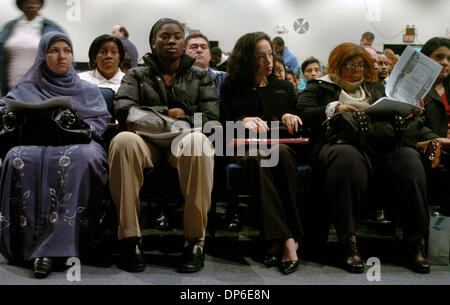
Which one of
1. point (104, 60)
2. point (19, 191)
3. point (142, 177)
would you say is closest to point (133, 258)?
point (142, 177)

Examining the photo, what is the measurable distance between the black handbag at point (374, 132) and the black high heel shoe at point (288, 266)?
25.9 inches

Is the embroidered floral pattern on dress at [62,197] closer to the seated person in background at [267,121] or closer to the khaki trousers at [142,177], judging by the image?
the khaki trousers at [142,177]

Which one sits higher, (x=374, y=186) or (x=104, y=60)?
(x=104, y=60)

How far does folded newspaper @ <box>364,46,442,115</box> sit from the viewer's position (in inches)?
78.5

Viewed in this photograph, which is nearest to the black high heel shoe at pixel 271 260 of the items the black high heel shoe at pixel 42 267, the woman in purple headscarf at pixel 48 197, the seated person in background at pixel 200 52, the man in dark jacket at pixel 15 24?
the woman in purple headscarf at pixel 48 197

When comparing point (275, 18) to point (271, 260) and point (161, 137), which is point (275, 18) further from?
point (271, 260)

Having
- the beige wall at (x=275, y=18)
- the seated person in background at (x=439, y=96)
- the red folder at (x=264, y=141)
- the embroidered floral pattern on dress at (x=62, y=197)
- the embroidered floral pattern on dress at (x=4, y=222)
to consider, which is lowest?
the embroidered floral pattern on dress at (x=4, y=222)

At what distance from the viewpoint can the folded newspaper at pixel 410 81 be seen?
6.54 feet

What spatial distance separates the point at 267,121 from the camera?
229cm

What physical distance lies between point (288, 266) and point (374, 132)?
2.60 ft

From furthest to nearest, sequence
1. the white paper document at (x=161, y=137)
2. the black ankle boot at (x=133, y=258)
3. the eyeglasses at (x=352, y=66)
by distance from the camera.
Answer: the eyeglasses at (x=352, y=66) → the white paper document at (x=161, y=137) → the black ankle boot at (x=133, y=258)

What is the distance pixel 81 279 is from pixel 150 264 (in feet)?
1.10

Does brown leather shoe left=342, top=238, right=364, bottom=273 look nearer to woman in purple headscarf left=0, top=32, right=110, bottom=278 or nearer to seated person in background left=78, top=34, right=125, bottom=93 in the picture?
woman in purple headscarf left=0, top=32, right=110, bottom=278
